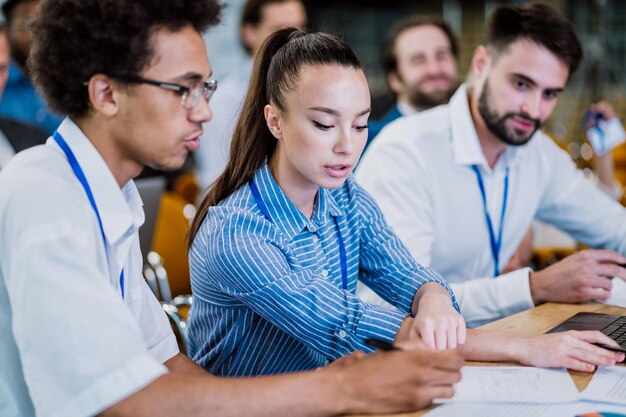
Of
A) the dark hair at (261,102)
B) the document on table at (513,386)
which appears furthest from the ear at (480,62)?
the document on table at (513,386)

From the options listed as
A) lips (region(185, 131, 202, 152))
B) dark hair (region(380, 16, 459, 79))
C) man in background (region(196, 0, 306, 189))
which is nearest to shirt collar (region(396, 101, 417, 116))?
dark hair (region(380, 16, 459, 79))

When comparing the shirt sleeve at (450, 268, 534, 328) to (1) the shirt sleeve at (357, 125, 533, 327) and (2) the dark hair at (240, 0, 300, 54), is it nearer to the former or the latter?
(1) the shirt sleeve at (357, 125, 533, 327)

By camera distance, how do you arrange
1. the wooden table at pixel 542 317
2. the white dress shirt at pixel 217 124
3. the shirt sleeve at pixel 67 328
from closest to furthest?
the shirt sleeve at pixel 67 328 → the wooden table at pixel 542 317 → the white dress shirt at pixel 217 124

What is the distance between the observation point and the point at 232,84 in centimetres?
438

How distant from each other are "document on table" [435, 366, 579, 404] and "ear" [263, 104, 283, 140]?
63cm

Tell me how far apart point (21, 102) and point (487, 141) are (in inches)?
115

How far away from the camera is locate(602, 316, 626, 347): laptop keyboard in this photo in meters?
1.62

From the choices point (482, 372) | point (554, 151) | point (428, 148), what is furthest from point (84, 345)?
point (554, 151)

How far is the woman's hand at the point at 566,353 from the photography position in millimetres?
1458

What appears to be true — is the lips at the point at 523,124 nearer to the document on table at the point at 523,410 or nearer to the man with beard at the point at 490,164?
the man with beard at the point at 490,164

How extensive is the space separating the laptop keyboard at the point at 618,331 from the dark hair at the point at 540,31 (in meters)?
0.96

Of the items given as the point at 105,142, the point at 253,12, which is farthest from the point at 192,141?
the point at 253,12

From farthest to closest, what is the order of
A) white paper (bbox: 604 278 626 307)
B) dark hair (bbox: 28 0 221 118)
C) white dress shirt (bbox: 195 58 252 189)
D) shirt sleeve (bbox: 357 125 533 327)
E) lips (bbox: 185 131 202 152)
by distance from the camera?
white dress shirt (bbox: 195 58 252 189) → shirt sleeve (bbox: 357 125 533 327) → white paper (bbox: 604 278 626 307) → lips (bbox: 185 131 202 152) → dark hair (bbox: 28 0 221 118)

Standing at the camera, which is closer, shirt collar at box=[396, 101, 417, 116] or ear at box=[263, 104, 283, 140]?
ear at box=[263, 104, 283, 140]
